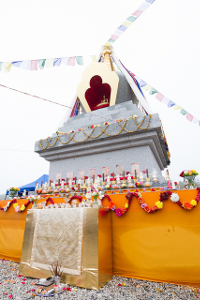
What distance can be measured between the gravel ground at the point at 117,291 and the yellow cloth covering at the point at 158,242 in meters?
0.21

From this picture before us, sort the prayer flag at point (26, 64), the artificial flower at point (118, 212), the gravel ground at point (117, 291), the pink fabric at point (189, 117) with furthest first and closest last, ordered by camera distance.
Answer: the pink fabric at point (189, 117) < the prayer flag at point (26, 64) < the artificial flower at point (118, 212) < the gravel ground at point (117, 291)

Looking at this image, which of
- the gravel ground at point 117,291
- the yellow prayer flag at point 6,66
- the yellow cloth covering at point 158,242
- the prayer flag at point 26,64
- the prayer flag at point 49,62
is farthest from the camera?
the prayer flag at point 49,62

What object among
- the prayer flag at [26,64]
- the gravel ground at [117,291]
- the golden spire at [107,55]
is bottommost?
the gravel ground at [117,291]

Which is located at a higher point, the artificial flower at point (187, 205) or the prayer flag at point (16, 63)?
the prayer flag at point (16, 63)

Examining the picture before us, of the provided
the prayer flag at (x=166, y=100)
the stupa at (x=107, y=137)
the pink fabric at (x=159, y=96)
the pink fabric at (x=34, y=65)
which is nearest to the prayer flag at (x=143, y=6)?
the stupa at (x=107, y=137)

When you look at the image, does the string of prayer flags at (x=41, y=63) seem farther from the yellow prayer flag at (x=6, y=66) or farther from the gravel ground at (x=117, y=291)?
the gravel ground at (x=117, y=291)

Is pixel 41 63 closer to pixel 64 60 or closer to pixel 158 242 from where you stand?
pixel 64 60

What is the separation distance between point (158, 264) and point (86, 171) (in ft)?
17.2

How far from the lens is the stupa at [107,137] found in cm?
746

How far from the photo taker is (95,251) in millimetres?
3494

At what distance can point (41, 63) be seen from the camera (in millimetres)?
8195

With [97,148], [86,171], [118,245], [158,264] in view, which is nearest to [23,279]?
[118,245]

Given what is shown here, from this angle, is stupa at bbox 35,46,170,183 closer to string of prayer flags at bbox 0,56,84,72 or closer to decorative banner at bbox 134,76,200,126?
decorative banner at bbox 134,76,200,126

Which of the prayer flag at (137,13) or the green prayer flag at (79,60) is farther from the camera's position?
the green prayer flag at (79,60)
